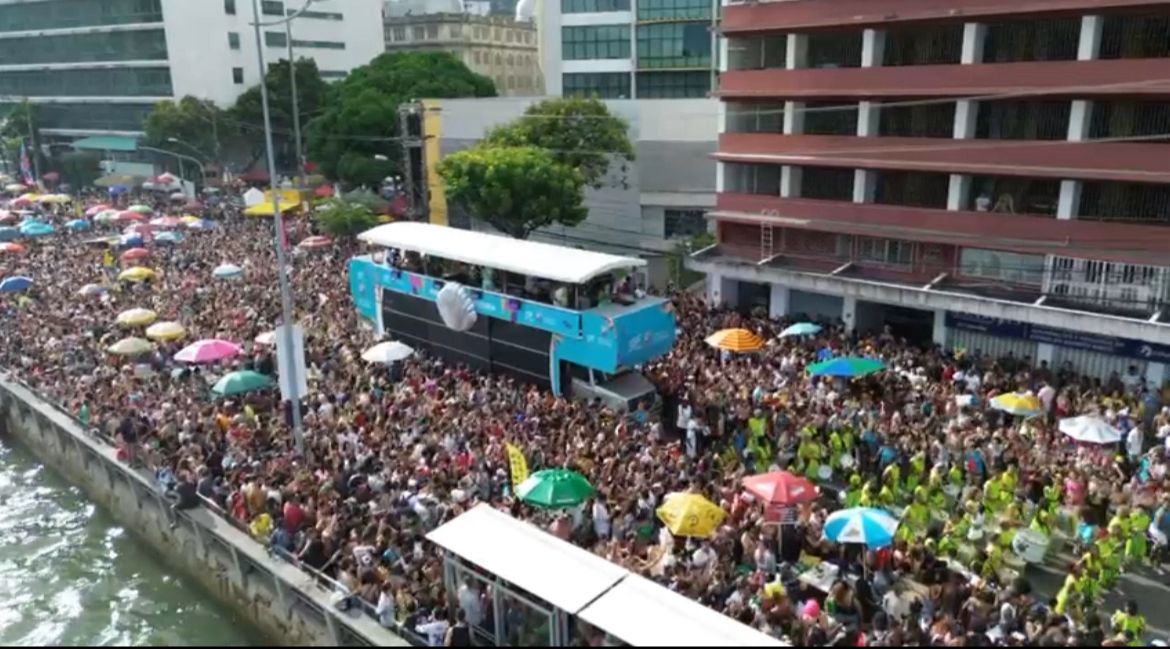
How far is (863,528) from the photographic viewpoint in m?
13.5

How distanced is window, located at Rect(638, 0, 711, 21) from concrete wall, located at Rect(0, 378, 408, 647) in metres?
35.6

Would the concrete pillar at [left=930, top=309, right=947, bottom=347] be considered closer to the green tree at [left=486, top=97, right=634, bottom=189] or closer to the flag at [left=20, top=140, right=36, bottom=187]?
the green tree at [left=486, top=97, right=634, bottom=189]

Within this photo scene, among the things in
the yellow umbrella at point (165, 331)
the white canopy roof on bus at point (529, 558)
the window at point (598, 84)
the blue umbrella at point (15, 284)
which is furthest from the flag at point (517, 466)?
the window at point (598, 84)

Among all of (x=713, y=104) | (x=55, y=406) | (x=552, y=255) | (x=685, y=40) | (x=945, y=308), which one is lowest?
(x=55, y=406)

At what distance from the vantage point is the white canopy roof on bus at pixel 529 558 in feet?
37.8

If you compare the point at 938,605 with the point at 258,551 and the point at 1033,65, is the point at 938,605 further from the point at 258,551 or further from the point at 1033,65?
the point at 1033,65

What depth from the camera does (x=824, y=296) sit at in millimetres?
29672

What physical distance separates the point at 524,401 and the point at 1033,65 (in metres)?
15.1

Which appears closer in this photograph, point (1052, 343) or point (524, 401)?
point (524, 401)

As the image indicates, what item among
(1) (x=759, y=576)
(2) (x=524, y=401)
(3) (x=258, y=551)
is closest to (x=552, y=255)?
(2) (x=524, y=401)

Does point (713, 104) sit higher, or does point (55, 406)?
point (713, 104)

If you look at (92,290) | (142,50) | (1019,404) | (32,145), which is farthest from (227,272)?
(32,145)

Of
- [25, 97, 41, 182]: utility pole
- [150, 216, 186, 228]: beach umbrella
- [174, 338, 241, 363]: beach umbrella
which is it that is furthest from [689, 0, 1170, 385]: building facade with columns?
[25, 97, 41, 182]: utility pole

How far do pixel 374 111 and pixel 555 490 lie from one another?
3853 cm
